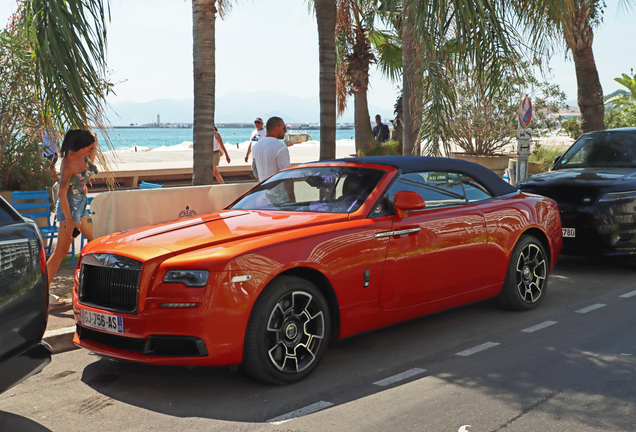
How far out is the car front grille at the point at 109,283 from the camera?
4.16m

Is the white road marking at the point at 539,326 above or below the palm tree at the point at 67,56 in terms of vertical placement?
below

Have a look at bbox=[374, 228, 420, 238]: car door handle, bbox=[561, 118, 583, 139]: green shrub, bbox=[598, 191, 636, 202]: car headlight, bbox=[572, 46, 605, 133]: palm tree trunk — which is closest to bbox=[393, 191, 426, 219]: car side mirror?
bbox=[374, 228, 420, 238]: car door handle

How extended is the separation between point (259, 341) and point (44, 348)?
1.30 m

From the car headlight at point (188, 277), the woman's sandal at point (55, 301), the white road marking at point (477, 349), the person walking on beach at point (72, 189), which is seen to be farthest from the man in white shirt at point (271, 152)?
the car headlight at point (188, 277)

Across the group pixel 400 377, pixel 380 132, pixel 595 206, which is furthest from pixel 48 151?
pixel 380 132

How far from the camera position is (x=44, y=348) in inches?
141

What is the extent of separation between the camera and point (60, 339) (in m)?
5.45

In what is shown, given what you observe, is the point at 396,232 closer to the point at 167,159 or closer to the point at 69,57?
the point at 69,57

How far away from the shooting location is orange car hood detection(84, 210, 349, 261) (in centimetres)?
430

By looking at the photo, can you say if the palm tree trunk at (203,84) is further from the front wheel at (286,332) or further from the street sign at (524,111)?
the street sign at (524,111)

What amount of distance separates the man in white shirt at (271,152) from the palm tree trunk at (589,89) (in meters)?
11.4

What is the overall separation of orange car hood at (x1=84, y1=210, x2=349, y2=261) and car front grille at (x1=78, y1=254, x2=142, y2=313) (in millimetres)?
75

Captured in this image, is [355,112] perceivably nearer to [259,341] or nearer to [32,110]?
[32,110]

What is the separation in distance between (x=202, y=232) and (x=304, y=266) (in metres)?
0.81
